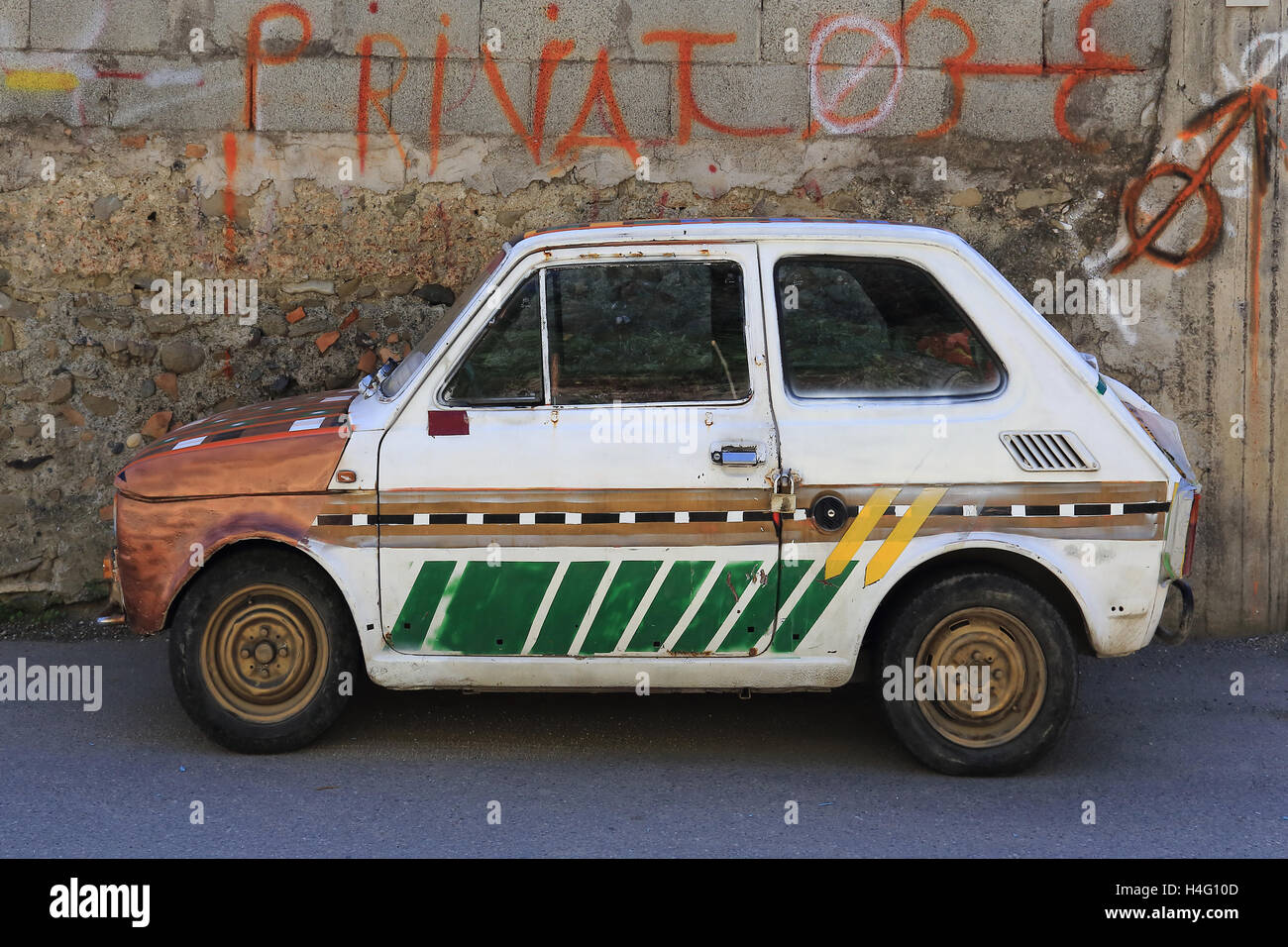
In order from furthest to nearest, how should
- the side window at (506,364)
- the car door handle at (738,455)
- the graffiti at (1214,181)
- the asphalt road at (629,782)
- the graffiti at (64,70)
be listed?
the graffiti at (1214,181), the graffiti at (64,70), the side window at (506,364), the car door handle at (738,455), the asphalt road at (629,782)

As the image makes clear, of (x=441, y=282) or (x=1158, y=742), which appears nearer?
(x=1158, y=742)

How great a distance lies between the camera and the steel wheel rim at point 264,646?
4.96 m

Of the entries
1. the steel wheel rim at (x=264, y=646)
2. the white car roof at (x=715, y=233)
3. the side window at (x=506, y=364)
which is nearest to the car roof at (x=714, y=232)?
the white car roof at (x=715, y=233)

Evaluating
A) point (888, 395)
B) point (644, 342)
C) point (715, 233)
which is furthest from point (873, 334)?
point (644, 342)

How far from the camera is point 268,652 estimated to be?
496cm

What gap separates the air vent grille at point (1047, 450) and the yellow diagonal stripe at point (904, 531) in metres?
0.29

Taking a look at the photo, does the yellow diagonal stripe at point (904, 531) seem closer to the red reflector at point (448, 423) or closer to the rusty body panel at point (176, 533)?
the red reflector at point (448, 423)

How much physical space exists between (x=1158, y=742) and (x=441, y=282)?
3973 millimetres

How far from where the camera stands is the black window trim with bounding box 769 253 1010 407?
486 centimetres

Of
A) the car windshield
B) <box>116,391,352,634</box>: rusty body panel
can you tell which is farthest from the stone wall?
<box>116,391,352,634</box>: rusty body panel

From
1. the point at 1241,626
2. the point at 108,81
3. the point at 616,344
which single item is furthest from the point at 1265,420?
the point at 108,81

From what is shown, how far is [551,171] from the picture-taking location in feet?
23.0

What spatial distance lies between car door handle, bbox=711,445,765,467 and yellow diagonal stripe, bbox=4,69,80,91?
4.13m

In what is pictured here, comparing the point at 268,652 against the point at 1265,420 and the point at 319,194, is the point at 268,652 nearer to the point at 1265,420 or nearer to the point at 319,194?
the point at 319,194
